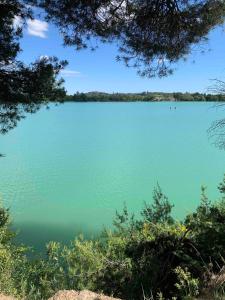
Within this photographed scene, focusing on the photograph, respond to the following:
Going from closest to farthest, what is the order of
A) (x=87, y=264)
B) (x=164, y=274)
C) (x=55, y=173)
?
(x=164, y=274), (x=87, y=264), (x=55, y=173)

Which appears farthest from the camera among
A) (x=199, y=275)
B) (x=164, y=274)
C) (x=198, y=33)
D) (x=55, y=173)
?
(x=55, y=173)

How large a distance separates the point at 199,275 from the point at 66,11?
3.88 m

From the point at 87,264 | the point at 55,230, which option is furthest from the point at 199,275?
the point at 55,230

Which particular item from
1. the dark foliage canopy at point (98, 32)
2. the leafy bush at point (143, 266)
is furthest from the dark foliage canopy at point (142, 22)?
the leafy bush at point (143, 266)

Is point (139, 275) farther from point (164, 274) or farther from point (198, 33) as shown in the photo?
point (198, 33)

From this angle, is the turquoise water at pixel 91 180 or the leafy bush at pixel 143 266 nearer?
the leafy bush at pixel 143 266

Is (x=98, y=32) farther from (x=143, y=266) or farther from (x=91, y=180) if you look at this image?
(x=91, y=180)

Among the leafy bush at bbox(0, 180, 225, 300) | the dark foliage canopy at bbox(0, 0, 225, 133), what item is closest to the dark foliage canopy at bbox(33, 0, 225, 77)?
the dark foliage canopy at bbox(0, 0, 225, 133)

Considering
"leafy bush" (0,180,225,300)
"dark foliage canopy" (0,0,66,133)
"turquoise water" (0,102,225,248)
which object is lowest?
"turquoise water" (0,102,225,248)

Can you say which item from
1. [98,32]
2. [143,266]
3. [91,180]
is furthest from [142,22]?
[91,180]

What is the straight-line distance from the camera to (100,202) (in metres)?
15.0

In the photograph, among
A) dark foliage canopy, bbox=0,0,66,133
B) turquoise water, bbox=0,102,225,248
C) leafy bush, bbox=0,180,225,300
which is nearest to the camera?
leafy bush, bbox=0,180,225,300

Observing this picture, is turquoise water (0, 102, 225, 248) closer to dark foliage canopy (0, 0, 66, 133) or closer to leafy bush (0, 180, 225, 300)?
dark foliage canopy (0, 0, 66, 133)

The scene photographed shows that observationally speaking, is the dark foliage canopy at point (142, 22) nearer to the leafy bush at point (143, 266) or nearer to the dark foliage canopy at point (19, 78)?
the dark foliage canopy at point (19, 78)
